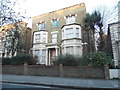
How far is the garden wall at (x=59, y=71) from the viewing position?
10730 millimetres

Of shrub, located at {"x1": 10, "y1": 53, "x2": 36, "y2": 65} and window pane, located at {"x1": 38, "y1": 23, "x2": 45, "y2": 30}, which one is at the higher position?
window pane, located at {"x1": 38, "y1": 23, "x2": 45, "y2": 30}

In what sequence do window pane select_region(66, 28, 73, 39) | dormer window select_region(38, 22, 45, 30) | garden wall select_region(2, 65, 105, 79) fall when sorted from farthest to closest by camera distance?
1. dormer window select_region(38, 22, 45, 30)
2. window pane select_region(66, 28, 73, 39)
3. garden wall select_region(2, 65, 105, 79)

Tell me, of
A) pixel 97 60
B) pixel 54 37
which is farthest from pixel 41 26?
pixel 97 60

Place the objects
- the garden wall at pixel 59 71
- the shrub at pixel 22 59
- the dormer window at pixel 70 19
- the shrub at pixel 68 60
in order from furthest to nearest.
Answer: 1. the dormer window at pixel 70 19
2. the shrub at pixel 22 59
3. the shrub at pixel 68 60
4. the garden wall at pixel 59 71

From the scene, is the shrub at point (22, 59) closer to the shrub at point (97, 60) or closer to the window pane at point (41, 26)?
the shrub at point (97, 60)

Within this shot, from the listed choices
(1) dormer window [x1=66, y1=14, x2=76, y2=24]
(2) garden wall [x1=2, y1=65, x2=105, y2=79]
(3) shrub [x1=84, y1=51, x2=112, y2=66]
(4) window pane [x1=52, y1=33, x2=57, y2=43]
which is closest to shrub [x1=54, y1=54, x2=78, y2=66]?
(2) garden wall [x1=2, y1=65, x2=105, y2=79]

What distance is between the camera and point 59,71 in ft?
38.3

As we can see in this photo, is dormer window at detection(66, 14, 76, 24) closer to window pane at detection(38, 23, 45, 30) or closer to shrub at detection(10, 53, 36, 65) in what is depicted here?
window pane at detection(38, 23, 45, 30)

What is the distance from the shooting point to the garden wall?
35.2 ft

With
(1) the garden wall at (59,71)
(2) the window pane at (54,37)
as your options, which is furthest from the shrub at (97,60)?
(2) the window pane at (54,37)

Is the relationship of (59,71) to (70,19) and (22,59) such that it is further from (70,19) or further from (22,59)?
(70,19)

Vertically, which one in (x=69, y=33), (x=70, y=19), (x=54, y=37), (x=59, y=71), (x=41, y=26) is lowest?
(x=59, y=71)

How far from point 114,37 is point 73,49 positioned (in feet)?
20.6

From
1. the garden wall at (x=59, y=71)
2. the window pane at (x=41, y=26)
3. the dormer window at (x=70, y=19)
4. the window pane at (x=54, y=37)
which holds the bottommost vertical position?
the garden wall at (x=59, y=71)
